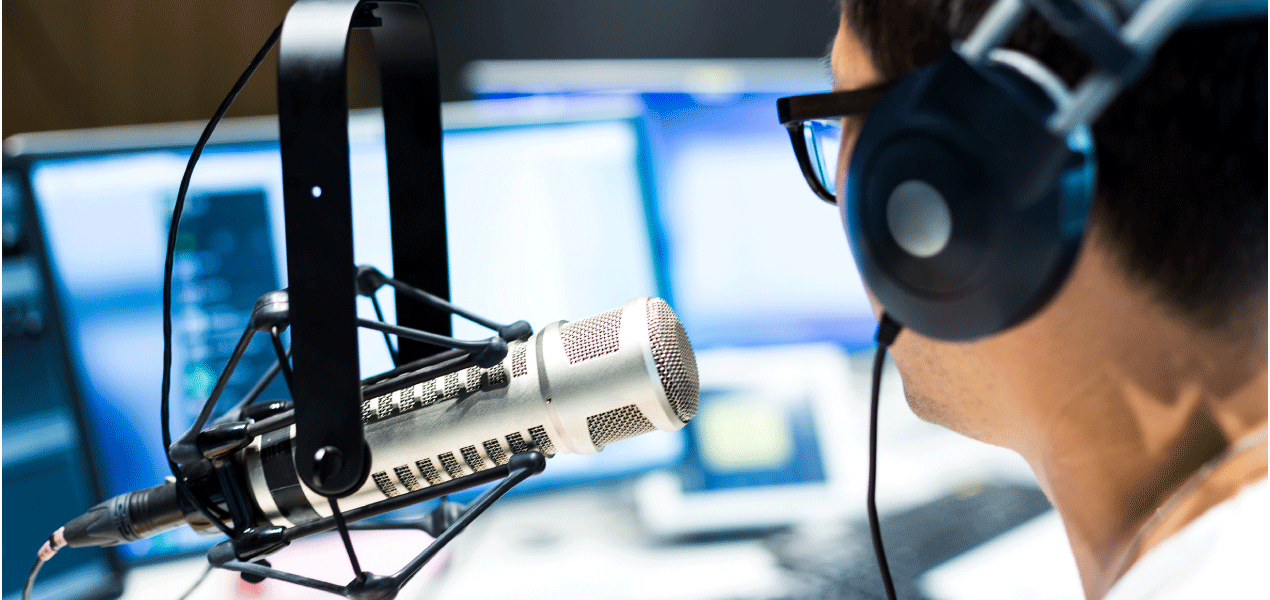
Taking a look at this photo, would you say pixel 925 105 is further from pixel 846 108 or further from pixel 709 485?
pixel 709 485

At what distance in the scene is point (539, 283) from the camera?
3.38 ft

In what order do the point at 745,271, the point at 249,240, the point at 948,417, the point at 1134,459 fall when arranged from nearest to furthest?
1. the point at 1134,459
2. the point at 948,417
3. the point at 249,240
4. the point at 745,271

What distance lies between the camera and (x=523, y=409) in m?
0.49

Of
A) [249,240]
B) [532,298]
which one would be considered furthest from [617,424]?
[249,240]

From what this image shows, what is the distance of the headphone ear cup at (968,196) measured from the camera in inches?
12.0

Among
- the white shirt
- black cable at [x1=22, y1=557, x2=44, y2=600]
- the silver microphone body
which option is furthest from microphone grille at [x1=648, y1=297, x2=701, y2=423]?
black cable at [x1=22, y1=557, x2=44, y2=600]

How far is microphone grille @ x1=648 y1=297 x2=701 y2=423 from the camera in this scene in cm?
48

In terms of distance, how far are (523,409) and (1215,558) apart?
382mm

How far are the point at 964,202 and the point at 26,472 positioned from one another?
102cm

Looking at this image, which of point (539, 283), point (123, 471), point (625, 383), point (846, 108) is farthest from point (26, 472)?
point (846, 108)

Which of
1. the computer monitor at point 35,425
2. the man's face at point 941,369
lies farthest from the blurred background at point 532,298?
the man's face at point 941,369

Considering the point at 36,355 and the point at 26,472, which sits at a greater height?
the point at 36,355

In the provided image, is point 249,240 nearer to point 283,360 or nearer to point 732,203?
point 283,360

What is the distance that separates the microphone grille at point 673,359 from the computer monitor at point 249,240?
548 millimetres
